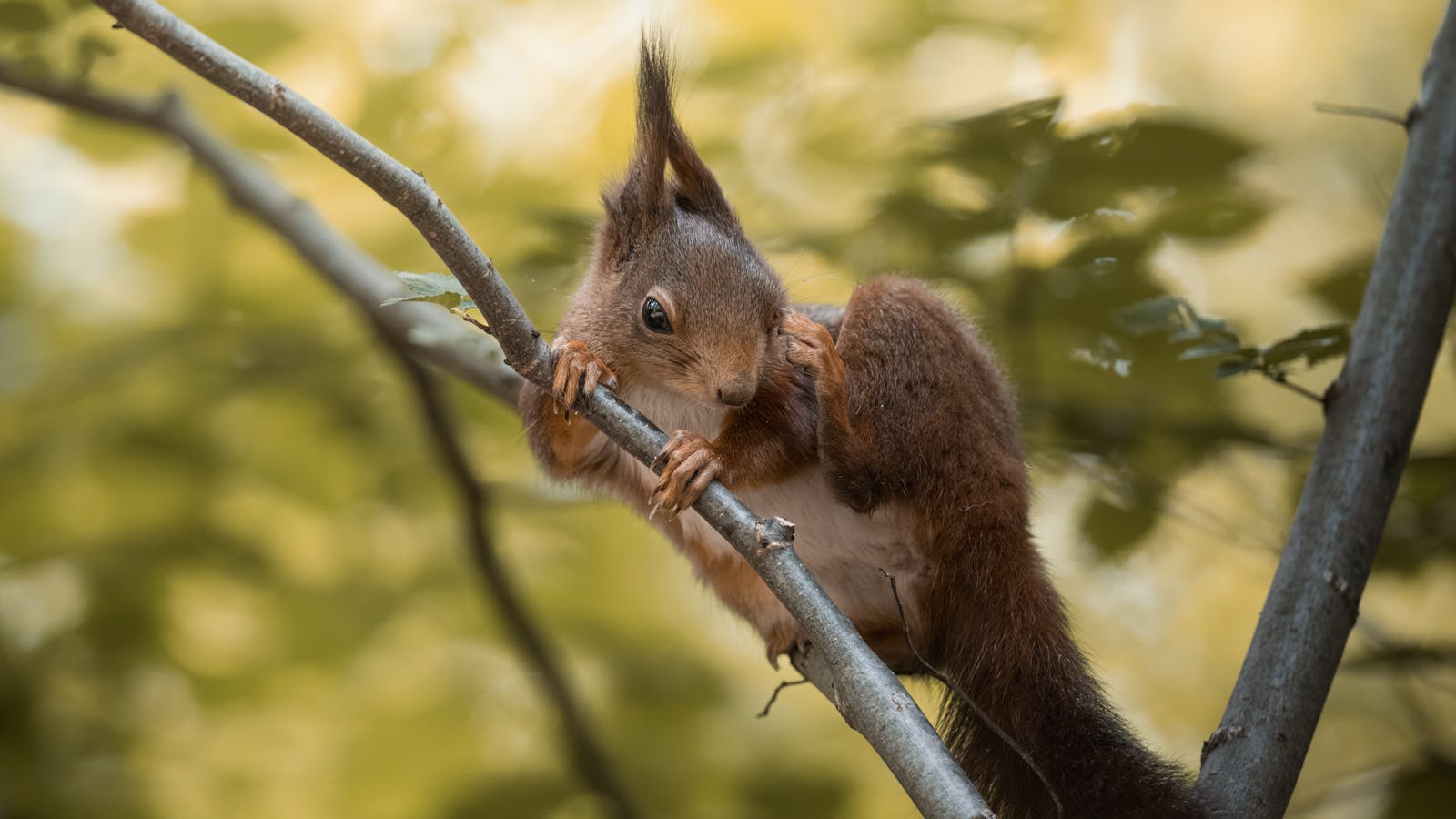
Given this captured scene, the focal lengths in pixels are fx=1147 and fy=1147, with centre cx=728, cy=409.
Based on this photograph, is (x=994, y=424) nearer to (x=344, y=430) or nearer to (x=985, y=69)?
(x=985, y=69)

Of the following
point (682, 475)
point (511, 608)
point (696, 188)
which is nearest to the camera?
point (682, 475)

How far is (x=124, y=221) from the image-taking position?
393cm

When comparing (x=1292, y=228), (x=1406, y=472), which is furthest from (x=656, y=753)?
(x=1292, y=228)

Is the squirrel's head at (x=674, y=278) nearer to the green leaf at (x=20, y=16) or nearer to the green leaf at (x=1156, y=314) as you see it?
the green leaf at (x=1156, y=314)

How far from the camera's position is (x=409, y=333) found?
3.29 meters

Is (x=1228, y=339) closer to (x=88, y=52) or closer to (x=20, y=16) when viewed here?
(x=88, y=52)

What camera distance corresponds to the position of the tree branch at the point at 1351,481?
2.21 m

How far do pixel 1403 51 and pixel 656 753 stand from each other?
5.84 meters

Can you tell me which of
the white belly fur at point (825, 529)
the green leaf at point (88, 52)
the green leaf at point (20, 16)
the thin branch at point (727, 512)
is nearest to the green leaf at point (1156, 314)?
the white belly fur at point (825, 529)

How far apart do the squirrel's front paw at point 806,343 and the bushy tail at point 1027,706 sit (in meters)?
0.57

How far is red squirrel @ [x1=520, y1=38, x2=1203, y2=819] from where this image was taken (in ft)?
8.18

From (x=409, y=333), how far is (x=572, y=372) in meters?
1.06

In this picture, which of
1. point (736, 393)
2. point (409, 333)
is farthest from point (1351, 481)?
point (409, 333)

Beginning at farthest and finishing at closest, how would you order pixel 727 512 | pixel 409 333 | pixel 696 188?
A: pixel 409 333 < pixel 696 188 < pixel 727 512
